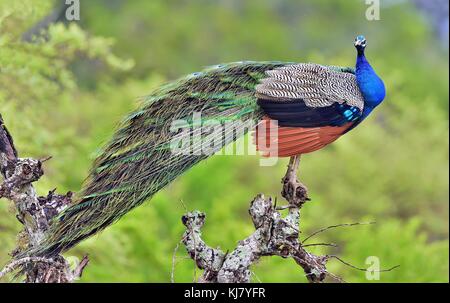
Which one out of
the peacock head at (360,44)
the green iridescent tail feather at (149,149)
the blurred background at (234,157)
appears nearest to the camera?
the green iridescent tail feather at (149,149)

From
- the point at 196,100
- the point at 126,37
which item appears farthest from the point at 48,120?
the point at 126,37

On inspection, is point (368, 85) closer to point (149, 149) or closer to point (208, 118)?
point (208, 118)

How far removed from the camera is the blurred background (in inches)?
344

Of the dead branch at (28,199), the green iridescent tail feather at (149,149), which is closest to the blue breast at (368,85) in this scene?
the green iridescent tail feather at (149,149)

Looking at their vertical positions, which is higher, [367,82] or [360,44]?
[360,44]

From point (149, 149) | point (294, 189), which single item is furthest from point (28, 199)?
point (294, 189)

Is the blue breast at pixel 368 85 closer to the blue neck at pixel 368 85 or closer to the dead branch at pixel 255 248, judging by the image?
the blue neck at pixel 368 85

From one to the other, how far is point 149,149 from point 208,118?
0.37 metres

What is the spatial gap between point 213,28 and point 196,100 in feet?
82.4

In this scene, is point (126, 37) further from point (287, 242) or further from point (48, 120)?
point (287, 242)

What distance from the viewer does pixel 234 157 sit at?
13609 millimetres

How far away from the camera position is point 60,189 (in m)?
9.91

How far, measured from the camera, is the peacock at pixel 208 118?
4.59 m

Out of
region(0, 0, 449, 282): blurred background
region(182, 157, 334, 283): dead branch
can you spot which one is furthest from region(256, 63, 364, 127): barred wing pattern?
region(0, 0, 449, 282): blurred background
